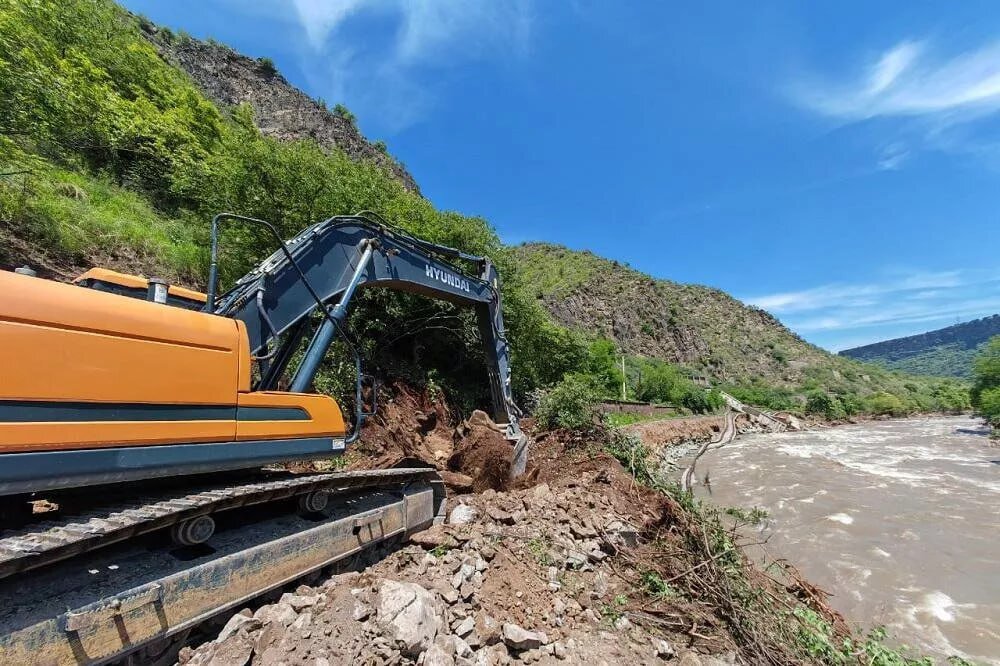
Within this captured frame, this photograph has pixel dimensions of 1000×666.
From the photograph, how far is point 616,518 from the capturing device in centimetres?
557

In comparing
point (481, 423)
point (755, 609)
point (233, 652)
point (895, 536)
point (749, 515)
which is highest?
point (481, 423)

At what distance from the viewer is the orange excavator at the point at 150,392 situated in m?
2.13

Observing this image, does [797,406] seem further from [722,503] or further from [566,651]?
[566,651]

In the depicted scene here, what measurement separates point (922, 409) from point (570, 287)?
1742 inches

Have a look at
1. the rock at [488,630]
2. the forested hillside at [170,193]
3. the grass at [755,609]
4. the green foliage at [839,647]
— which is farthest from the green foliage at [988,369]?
the rock at [488,630]

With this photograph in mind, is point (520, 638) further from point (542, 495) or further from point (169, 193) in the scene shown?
point (169, 193)

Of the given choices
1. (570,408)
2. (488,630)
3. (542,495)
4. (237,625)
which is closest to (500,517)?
(542,495)

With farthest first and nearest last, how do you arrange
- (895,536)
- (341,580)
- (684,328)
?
(684,328) < (895,536) < (341,580)

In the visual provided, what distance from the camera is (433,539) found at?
160 inches

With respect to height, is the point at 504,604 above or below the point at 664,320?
below

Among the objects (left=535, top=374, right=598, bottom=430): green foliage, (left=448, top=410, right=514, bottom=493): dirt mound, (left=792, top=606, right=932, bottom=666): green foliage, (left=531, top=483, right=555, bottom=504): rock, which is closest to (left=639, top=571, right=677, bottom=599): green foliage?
(left=792, top=606, right=932, bottom=666): green foliage

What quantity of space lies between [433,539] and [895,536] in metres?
8.61

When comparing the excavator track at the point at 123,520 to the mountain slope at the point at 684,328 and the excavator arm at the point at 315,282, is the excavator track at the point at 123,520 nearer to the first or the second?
the excavator arm at the point at 315,282

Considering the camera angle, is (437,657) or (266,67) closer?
(437,657)
